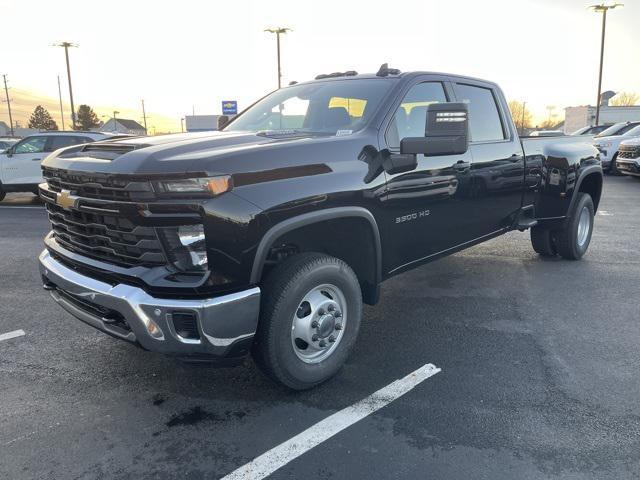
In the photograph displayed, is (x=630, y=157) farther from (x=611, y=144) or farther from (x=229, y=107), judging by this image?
(x=229, y=107)

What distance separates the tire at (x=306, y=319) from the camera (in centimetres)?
284

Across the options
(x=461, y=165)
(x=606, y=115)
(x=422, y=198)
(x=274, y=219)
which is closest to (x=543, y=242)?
(x=461, y=165)

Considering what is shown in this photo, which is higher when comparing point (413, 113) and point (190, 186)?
point (413, 113)

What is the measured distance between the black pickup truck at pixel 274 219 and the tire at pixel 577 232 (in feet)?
7.14

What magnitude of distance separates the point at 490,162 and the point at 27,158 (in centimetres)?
1116

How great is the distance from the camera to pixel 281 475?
7.94 feet

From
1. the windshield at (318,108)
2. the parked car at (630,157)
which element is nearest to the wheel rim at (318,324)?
the windshield at (318,108)

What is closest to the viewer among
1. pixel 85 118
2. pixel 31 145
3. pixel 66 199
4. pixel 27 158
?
pixel 66 199

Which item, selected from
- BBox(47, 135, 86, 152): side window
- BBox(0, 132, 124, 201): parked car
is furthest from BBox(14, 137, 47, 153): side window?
BBox(47, 135, 86, 152): side window

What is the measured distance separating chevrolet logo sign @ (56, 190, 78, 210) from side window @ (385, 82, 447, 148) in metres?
1.98

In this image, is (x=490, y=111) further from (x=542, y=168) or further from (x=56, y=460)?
(x=56, y=460)

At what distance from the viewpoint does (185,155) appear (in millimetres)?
2682

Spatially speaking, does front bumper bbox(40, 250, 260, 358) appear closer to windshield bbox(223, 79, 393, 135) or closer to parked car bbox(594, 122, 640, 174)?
windshield bbox(223, 79, 393, 135)

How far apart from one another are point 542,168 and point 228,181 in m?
3.97
